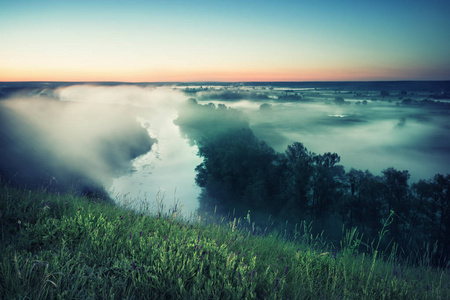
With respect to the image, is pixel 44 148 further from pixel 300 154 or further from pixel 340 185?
pixel 340 185

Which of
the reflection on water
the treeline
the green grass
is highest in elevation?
the green grass

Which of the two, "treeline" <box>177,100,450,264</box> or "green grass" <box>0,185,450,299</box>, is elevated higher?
"green grass" <box>0,185,450,299</box>

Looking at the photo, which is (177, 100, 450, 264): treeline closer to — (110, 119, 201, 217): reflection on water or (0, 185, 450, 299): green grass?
(110, 119, 201, 217): reflection on water

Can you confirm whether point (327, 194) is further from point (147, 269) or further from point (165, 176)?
point (165, 176)

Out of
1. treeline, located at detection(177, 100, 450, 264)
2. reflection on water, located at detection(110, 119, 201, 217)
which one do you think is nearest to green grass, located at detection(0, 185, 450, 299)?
treeline, located at detection(177, 100, 450, 264)

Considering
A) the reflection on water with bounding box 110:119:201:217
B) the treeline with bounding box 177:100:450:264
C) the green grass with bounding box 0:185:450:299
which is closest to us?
the green grass with bounding box 0:185:450:299

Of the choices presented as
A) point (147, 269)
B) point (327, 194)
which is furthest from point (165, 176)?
point (147, 269)

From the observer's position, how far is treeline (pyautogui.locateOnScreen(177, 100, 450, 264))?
27422mm

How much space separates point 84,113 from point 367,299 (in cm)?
10123

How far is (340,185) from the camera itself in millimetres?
35125

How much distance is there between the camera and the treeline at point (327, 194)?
1080 inches

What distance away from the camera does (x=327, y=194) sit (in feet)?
111

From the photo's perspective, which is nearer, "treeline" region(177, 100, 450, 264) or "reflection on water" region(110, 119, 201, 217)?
"treeline" region(177, 100, 450, 264)

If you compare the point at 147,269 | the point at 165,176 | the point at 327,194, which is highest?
the point at 147,269
